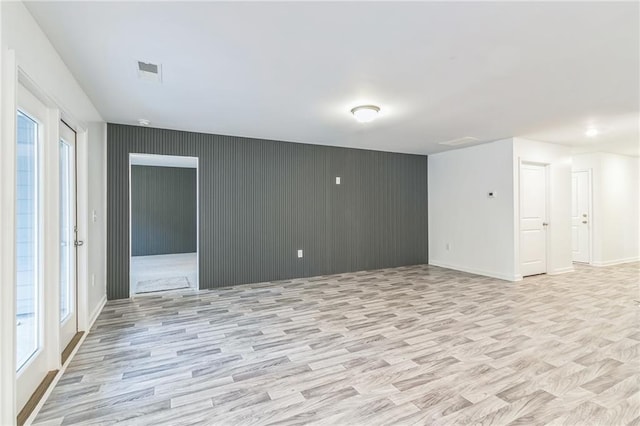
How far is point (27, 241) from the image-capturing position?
7.07ft

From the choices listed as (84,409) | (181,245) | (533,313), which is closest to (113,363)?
→ (84,409)

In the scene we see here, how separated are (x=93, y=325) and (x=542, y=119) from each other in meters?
5.79

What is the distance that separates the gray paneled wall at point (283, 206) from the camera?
15.0ft

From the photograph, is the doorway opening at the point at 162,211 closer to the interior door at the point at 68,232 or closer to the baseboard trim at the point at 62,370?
the baseboard trim at the point at 62,370

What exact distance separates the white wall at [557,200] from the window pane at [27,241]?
20.6 ft

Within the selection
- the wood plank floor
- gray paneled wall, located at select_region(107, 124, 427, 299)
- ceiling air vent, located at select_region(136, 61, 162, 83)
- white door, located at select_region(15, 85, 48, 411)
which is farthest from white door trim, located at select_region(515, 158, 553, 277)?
white door, located at select_region(15, 85, 48, 411)

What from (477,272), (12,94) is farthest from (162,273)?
(477,272)

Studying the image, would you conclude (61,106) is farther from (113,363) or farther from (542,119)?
(542,119)

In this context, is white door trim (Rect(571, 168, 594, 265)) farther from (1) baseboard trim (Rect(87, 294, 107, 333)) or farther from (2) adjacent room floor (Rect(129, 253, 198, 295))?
(1) baseboard trim (Rect(87, 294, 107, 333))

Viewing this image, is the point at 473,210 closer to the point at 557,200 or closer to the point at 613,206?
the point at 557,200

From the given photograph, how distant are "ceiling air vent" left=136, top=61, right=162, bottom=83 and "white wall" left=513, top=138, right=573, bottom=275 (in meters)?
5.49

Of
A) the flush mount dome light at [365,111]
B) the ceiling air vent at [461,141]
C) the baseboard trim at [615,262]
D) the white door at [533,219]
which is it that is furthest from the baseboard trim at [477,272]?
the flush mount dome light at [365,111]

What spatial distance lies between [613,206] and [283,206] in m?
6.95

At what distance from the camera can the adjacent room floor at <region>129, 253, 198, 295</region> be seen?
5.19 meters
